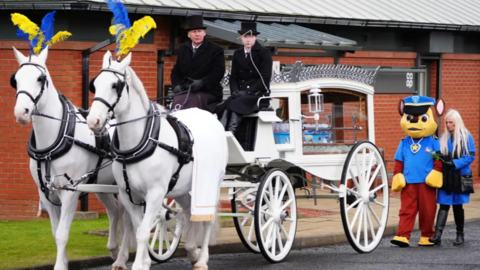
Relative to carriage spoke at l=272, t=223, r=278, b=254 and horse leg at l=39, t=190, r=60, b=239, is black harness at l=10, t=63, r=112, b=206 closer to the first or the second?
horse leg at l=39, t=190, r=60, b=239

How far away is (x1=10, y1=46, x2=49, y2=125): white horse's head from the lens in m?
8.00

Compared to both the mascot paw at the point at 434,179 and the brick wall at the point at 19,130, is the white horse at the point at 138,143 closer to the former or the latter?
the mascot paw at the point at 434,179

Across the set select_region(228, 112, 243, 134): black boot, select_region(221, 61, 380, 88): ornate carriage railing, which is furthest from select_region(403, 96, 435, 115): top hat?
select_region(228, 112, 243, 134): black boot

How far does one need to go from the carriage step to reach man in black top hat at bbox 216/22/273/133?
179 cm

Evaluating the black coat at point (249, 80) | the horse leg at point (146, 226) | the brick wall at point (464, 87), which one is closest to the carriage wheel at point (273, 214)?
the black coat at point (249, 80)

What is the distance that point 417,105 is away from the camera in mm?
11445

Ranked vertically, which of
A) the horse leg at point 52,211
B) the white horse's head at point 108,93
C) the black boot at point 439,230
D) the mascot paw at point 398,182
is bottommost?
the black boot at point 439,230

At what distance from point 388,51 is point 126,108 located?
1199 centimetres

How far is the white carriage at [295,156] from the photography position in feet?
33.4

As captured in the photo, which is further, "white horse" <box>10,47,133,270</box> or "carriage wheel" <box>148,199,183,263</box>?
"carriage wheel" <box>148,199,183,263</box>

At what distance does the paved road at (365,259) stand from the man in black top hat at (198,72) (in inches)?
68.9

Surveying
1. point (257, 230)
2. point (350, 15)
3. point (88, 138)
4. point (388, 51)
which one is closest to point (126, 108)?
point (88, 138)

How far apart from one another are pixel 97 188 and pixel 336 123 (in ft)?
12.0

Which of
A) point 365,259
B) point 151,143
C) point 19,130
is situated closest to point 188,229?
point 151,143
